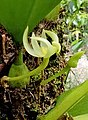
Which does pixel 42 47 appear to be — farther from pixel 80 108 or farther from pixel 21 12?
pixel 80 108

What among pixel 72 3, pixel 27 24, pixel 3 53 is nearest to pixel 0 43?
pixel 3 53

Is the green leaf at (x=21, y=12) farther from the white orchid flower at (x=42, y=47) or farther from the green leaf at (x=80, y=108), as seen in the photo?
the green leaf at (x=80, y=108)

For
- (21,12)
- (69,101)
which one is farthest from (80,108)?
(21,12)

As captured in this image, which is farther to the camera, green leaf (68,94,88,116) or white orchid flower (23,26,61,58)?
green leaf (68,94,88,116)

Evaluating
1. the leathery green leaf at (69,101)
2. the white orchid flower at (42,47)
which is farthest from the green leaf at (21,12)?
the leathery green leaf at (69,101)

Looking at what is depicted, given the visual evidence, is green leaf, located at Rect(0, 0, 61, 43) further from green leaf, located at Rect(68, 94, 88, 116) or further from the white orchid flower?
green leaf, located at Rect(68, 94, 88, 116)

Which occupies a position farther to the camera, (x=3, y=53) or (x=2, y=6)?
(x=3, y=53)

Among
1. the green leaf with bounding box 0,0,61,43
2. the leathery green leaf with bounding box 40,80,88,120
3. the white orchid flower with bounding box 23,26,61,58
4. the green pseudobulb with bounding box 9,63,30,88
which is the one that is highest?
the green leaf with bounding box 0,0,61,43

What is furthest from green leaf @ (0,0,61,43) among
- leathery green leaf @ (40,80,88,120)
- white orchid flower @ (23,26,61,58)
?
leathery green leaf @ (40,80,88,120)

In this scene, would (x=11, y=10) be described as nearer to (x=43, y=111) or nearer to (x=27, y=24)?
(x=27, y=24)
